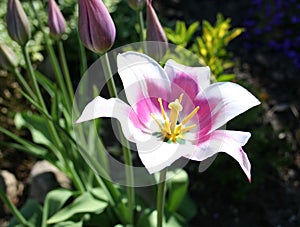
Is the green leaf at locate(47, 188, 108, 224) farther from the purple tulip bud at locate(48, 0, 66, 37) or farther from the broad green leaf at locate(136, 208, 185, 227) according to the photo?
the purple tulip bud at locate(48, 0, 66, 37)

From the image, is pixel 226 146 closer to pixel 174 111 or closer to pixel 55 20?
pixel 174 111

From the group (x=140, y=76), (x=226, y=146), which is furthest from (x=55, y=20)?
(x=226, y=146)

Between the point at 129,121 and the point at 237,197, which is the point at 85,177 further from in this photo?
the point at 129,121

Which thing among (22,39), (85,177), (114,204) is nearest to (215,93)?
(22,39)

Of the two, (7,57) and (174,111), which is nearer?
(174,111)

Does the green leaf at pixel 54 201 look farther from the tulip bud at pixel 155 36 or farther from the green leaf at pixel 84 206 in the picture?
the tulip bud at pixel 155 36

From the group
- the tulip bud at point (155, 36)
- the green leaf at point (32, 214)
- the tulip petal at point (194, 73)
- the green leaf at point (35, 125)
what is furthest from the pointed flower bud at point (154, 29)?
the green leaf at point (32, 214)
